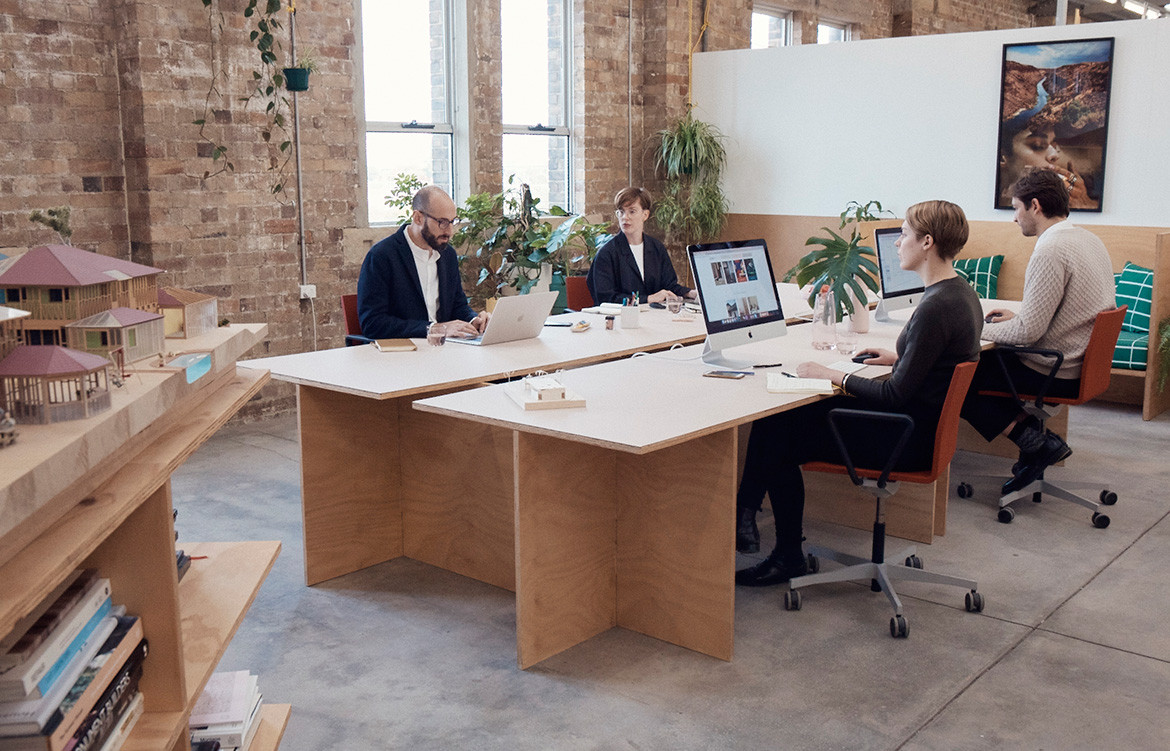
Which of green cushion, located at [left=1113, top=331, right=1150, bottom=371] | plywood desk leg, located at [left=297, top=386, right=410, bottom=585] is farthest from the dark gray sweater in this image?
green cushion, located at [left=1113, top=331, right=1150, bottom=371]

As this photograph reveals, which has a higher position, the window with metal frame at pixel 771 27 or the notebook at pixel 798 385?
the window with metal frame at pixel 771 27

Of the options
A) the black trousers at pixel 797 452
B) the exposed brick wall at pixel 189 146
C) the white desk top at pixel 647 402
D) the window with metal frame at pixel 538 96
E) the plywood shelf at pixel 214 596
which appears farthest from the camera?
the window with metal frame at pixel 538 96

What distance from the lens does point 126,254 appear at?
18.7 feet

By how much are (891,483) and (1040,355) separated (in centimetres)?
152

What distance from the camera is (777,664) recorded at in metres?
3.16

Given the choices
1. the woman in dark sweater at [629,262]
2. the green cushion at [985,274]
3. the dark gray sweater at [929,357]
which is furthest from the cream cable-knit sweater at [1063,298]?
the green cushion at [985,274]

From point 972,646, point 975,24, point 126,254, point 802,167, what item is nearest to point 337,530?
point 972,646

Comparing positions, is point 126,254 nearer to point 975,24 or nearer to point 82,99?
point 82,99

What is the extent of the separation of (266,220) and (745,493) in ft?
12.0

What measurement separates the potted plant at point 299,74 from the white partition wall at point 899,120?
403 cm

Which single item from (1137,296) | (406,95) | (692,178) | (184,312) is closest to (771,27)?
(692,178)

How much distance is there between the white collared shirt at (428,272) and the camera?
4.73m

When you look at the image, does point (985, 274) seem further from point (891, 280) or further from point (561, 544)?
point (561, 544)

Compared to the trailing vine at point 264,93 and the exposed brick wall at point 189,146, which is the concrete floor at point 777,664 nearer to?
the exposed brick wall at point 189,146
